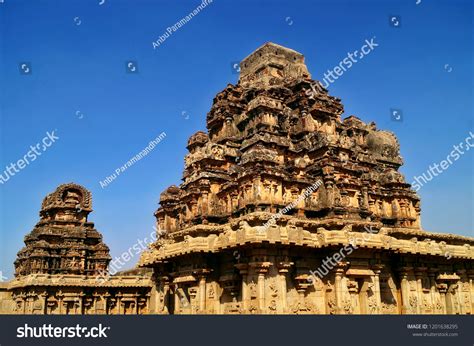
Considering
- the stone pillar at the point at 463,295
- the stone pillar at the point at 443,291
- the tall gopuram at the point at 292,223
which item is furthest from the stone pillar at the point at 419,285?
the stone pillar at the point at 463,295

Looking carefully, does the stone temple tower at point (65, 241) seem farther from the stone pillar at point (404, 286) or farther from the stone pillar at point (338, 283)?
the stone pillar at point (404, 286)

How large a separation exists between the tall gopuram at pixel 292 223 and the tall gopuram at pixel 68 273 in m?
9.25

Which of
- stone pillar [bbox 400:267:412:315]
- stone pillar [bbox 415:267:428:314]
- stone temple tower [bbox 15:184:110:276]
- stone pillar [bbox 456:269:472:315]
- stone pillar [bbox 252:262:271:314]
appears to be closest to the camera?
stone pillar [bbox 252:262:271:314]

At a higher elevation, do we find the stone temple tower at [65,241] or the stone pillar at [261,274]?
the stone temple tower at [65,241]

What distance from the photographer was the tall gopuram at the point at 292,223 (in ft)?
72.0

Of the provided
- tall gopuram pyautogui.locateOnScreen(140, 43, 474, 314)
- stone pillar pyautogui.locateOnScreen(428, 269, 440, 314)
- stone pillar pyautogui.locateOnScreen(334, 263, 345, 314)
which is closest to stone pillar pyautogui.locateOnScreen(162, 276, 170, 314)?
tall gopuram pyautogui.locateOnScreen(140, 43, 474, 314)

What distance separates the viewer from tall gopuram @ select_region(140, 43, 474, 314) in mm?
21938

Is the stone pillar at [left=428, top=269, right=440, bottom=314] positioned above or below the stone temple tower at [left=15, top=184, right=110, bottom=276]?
below

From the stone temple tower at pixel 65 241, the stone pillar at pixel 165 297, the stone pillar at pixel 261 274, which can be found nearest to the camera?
the stone pillar at pixel 261 274

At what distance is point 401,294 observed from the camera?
86.5 feet

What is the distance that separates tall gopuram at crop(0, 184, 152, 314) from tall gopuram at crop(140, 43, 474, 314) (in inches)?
364

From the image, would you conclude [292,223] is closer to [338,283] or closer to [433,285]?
[338,283]

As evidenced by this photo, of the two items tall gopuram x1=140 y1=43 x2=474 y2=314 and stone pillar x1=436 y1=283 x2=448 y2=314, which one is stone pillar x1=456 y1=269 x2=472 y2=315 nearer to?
tall gopuram x1=140 y1=43 x2=474 y2=314
